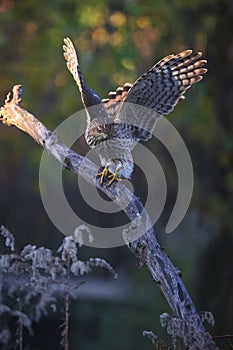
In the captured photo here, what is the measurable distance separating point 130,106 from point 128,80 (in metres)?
6.87

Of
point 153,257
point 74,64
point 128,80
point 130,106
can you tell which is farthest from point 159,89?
point 128,80

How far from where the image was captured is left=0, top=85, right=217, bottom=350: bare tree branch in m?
4.07

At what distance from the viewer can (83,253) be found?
41.0 ft

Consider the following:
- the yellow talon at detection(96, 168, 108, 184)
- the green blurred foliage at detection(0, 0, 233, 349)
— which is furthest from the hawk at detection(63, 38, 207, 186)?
the green blurred foliage at detection(0, 0, 233, 349)

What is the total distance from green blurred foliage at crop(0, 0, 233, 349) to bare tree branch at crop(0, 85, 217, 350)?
5820 millimetres

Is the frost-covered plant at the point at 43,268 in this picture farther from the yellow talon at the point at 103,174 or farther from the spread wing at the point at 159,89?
the spread wing at the point at 159,89

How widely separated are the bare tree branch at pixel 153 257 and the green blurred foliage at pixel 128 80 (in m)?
5.82

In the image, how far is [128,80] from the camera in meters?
11.9

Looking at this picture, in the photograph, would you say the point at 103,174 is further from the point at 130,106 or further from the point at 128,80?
the point at 128,80

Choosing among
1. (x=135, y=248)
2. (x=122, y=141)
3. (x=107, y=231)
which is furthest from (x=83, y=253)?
(x=135, y=248)

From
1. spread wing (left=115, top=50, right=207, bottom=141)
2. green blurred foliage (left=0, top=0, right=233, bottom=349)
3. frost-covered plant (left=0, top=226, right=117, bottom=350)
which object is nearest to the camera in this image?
frost-covered plant (left=0, top=226, right=117, bottom=350)

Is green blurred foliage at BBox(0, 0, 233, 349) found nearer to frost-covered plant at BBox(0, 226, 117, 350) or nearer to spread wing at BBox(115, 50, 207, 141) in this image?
spread wing at BBox(115, 50, 207, 141)

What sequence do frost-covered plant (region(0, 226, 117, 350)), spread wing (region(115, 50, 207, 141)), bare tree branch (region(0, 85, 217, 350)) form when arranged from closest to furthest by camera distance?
bare tree branch (region(0, 85, 217, 350))
frost-covered plant (region(0, 226, 117, 350))
spread wing (region(115, 50, 207, 141))

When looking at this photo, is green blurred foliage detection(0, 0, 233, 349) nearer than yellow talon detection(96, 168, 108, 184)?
No
